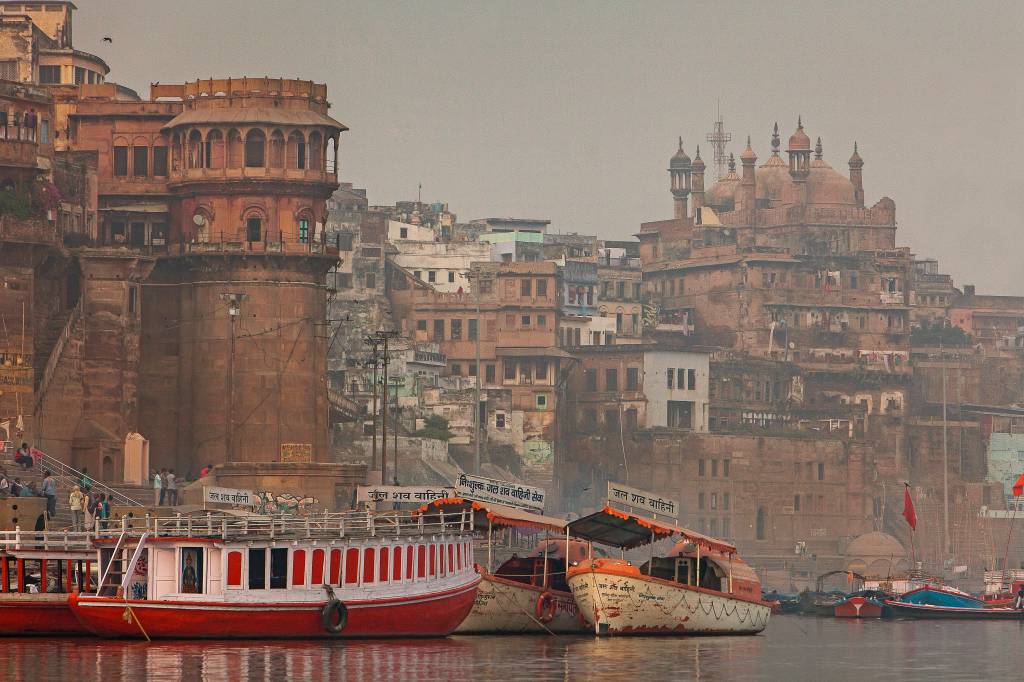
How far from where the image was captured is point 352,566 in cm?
5394

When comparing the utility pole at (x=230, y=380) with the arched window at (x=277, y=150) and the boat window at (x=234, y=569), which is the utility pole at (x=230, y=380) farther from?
the boat window at (x=234, y=569)

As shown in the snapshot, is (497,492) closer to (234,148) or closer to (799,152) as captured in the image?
(234,148)

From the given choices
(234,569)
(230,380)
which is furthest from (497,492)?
(230,380)

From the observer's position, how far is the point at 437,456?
12644 centimetres

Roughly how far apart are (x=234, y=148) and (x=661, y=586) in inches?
1623

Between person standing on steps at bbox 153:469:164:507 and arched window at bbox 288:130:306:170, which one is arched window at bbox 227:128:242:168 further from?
person standing on steps at bbox 153:469:164:507

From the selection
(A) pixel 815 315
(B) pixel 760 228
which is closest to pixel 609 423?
(A) pixel 815 315

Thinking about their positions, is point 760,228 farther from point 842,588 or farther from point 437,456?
point 437,456

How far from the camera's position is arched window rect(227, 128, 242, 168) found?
321 ft

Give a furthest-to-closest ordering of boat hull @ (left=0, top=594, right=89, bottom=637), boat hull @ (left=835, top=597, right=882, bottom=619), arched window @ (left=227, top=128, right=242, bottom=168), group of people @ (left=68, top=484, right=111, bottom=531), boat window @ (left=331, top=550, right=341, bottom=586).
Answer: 1. arched window @ (left=227, top=128, right=242, bottom=168)
2. boat hull @ (left=835, top=597, right=882, bottom=619)
3. group of people @ (left=68, top=484, right=111, bottom=531)
4. boat window @ (left=331, top=550, right=341, bottom=586)
5. boat hull @ (left=0, top=594, right=89, bottom=637)

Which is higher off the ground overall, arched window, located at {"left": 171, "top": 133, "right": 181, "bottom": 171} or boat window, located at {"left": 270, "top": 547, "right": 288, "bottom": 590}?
arched window, located at {"left": 171, "top": 133, "right": 181, "bottom": 171}

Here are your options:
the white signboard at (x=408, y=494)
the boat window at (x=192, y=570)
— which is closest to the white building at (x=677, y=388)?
the white signboard at (x=408, y=494)

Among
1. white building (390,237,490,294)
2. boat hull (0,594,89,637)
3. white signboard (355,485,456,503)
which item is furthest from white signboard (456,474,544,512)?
white building (390,237,490,294)

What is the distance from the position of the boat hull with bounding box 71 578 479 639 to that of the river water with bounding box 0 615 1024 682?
286 mm
